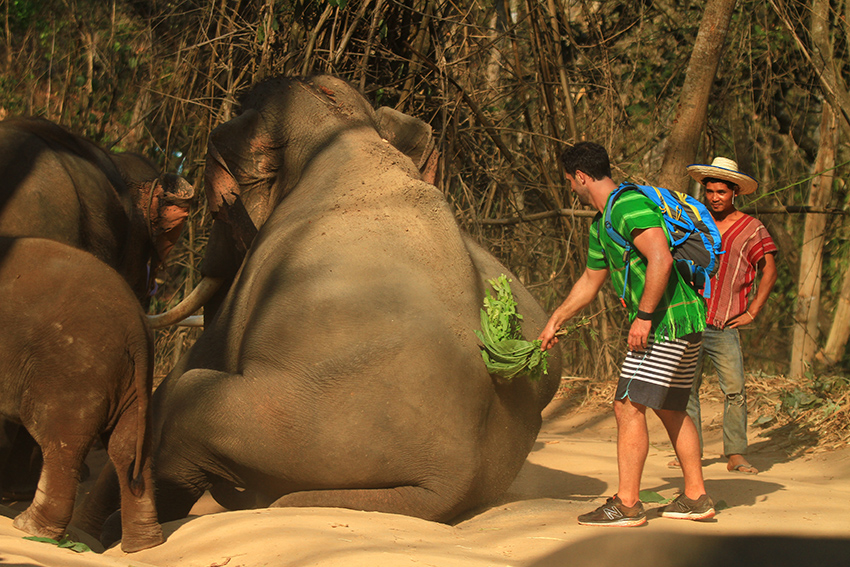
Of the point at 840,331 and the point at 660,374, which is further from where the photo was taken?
the point at 840,331

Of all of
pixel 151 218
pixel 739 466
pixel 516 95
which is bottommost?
pixel 739 466

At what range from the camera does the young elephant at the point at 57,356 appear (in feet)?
10.2

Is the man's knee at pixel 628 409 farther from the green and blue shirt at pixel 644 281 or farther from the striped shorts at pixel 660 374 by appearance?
the green and blue shirt at pixel 644 281

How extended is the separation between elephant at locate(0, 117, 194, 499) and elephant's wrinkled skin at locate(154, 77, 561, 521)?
1051 millimetres

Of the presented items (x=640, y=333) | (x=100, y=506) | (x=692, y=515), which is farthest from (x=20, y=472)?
(x=692, y=515)

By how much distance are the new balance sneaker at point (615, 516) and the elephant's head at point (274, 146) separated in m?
2.10

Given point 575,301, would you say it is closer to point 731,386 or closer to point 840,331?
point 731,386

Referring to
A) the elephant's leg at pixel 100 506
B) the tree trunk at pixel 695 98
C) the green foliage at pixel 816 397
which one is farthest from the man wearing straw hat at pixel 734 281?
the elephant's leg at pixel 100 506

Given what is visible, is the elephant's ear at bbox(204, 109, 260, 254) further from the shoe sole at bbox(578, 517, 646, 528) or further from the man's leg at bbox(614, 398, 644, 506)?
the shoe sole at bbox(578, 517, 646, 528)

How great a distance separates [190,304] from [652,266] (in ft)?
9.59

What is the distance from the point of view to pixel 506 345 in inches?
146

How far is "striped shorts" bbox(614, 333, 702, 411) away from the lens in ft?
12.5

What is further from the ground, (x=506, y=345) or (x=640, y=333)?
(x=640, y=333)

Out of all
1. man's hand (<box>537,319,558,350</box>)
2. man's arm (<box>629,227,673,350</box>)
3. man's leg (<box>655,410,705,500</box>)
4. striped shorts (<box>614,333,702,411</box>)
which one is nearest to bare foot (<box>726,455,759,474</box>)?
man's leg (<box>655,410,705,500</box>)
